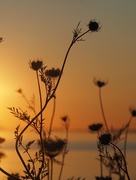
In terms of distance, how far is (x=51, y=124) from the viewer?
8930mm

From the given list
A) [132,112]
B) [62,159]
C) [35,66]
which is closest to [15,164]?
[62,159]

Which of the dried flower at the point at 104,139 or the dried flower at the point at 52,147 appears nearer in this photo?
the dried flower at the point at 104,139

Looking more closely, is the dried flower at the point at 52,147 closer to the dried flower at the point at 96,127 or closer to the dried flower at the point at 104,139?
the dried flower at the point at 96,127

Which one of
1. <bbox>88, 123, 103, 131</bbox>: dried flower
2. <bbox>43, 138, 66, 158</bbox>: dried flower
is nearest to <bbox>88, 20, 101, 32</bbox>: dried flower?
<bbox>43, 138, 66, 158</bbox>: dried flower

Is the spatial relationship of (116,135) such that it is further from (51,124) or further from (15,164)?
(15,164)

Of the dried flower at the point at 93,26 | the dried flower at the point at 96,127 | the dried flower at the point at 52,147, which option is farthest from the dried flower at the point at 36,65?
the dried flower at the point at 96,127

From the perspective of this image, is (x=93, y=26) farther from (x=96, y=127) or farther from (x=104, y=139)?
(x=96, y=127)

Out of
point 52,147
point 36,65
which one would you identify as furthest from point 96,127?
point 36,65

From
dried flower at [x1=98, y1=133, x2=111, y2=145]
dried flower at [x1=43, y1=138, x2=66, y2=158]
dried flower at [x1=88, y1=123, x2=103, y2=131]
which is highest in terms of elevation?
dried flower at [x1=88, y1=123, x2=103, y2=131]

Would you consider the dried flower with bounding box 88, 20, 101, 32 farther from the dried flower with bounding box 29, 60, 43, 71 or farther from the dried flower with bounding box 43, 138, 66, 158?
the dried flower with bounding box 43, 138, 66, 158

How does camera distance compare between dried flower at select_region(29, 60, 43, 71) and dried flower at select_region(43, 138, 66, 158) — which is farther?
dried flower at select_region(43, 138, 66, 158)

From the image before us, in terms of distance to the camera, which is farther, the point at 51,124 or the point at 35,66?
the point at 51,124

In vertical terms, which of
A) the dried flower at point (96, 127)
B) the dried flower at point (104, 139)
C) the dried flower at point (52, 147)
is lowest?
the dried flower at point (104, 139)

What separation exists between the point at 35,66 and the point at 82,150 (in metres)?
12.5
